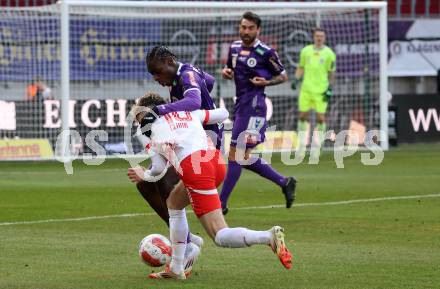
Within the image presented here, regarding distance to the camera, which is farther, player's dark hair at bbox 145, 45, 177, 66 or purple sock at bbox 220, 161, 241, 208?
purple sock at bbox 220, 161, 241, 208

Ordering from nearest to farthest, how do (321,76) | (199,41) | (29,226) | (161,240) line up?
1. (161,240)
2. (29,226)
3. (321,76)
4. (199,41)

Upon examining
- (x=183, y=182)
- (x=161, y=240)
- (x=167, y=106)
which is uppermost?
(x=167, y=106)

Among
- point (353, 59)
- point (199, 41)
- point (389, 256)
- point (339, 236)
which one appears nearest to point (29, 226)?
point (339, 236)

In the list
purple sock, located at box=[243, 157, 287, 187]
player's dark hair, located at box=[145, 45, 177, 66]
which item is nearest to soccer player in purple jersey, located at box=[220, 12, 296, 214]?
purple sock, located at box=[243, 157, 287, 187]

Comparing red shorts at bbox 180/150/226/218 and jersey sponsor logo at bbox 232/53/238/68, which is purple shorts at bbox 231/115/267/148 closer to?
jersey sponsor logo at bbox 232/53/238/68

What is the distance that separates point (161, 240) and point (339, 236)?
104 inches

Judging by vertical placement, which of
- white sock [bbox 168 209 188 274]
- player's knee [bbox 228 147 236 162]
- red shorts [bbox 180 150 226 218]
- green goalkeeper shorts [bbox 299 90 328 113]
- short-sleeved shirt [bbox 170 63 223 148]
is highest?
short-sleeved shirt [bbox 170 63 223 148]

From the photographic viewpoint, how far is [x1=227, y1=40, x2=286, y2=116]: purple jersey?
15.2 meters

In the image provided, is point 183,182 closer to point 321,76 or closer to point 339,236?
point 339,236

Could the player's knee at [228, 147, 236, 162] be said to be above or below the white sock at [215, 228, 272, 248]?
below

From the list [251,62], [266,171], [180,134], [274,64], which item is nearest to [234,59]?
[251,62]

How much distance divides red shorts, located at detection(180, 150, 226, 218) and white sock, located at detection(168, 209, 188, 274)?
1.40 feet

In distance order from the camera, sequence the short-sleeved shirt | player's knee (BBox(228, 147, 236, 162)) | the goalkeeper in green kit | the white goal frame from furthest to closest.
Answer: the goalkeeper in green kit < the white goal frame < player's knee (BBox(228, 147, 236, 162)) < the short-sleeved shirt

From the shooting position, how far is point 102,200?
627 inches
